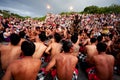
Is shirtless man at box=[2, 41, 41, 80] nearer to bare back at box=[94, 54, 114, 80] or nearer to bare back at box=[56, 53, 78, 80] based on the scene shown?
bare back at box=[56, 53, 78, 80]

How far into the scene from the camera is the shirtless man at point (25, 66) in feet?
12.5

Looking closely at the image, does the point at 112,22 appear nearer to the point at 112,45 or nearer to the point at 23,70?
the point at 112,45

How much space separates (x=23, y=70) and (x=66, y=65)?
4.92 feet

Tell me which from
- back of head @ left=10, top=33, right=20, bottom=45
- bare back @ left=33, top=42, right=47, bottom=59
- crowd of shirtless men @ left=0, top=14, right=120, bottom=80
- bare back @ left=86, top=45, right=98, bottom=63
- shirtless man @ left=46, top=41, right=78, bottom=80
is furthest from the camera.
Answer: bare back @ left=86, top=45, right=98, bottom=63

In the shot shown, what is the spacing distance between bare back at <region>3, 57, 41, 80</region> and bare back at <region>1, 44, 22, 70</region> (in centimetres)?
177

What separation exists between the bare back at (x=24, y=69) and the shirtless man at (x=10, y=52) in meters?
1.77

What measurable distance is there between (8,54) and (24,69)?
6.79 ft

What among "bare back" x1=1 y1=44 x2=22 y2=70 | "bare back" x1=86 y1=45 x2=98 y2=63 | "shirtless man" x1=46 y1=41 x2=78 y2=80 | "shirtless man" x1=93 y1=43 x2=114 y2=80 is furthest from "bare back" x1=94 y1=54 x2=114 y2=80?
"bare back" x1=1 y1=44 x2=22 y2=70

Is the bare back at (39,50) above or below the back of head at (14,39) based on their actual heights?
below

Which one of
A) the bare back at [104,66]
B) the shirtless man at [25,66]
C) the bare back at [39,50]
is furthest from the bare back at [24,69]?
the bare back at [39,50]

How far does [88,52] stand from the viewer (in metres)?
8.30

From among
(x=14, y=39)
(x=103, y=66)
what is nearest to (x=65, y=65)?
(x=103, y=66)

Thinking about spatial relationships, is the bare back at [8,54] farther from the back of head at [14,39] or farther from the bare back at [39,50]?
the bare back at [39,50]

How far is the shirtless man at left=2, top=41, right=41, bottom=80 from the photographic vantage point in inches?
150
